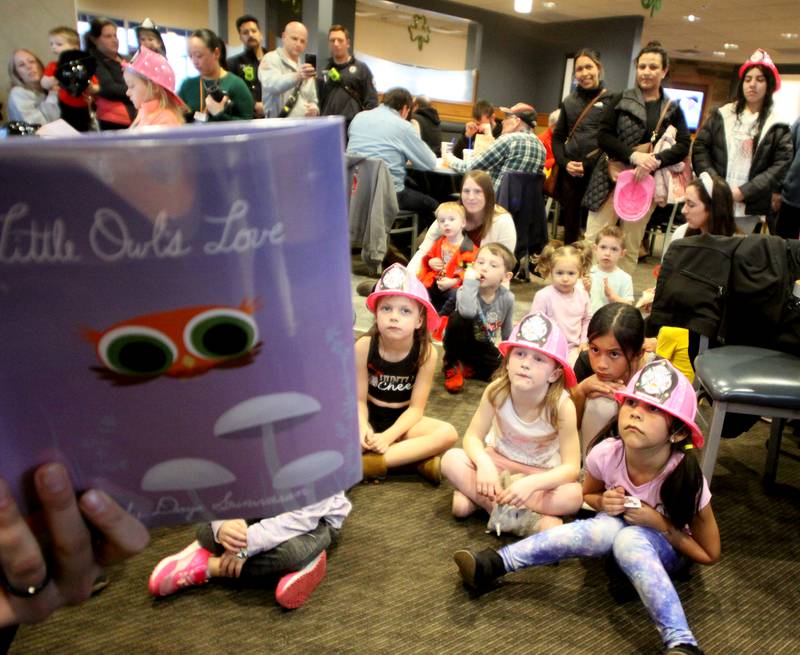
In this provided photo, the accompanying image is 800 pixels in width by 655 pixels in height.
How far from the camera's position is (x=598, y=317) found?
220cm

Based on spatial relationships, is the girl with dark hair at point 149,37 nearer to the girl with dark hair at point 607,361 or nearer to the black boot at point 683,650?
the girl with dark hair at point 607,361

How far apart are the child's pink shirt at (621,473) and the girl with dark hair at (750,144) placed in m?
2.29

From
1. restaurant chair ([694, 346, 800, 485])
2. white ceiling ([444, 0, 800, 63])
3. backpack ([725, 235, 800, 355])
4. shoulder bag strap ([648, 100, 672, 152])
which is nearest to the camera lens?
restaurant chair ([694, 346, 800, 485])

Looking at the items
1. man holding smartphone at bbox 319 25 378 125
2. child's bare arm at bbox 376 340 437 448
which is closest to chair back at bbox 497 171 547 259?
man holding smartphone at bbox 319 25 378 125

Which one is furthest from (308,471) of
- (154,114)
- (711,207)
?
(711,207)

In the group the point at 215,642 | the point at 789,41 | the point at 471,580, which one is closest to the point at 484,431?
the point at 471,580

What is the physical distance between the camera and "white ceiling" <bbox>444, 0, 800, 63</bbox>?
9.31 m

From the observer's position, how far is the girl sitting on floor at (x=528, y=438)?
1.92m

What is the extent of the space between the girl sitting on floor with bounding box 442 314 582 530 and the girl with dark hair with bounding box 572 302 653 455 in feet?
0.64

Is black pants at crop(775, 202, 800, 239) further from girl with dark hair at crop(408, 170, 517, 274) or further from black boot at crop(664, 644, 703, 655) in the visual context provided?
black boot at crop(664, 644, 703, 655)

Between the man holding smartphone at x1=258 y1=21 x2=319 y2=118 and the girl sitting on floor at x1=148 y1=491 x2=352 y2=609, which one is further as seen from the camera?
the man holding smartphone at x1=258 y1=21 x2=319 y2=118

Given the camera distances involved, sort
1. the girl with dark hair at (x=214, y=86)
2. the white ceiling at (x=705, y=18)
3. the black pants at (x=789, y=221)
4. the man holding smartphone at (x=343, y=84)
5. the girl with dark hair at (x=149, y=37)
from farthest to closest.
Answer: the white ceiling at (x=705, y=18) < the man holding smartphone at (x=343, y=84) < the girl with dark hair at (x=149, y=37) < the black pants at (x=789, y=221) < the girl with dark hair at (x=214, y=86)

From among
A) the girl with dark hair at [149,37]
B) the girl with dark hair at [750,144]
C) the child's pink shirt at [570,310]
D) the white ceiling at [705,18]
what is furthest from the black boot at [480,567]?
the white ceiling at [705,18]

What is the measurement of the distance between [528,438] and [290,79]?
11.0 feet
